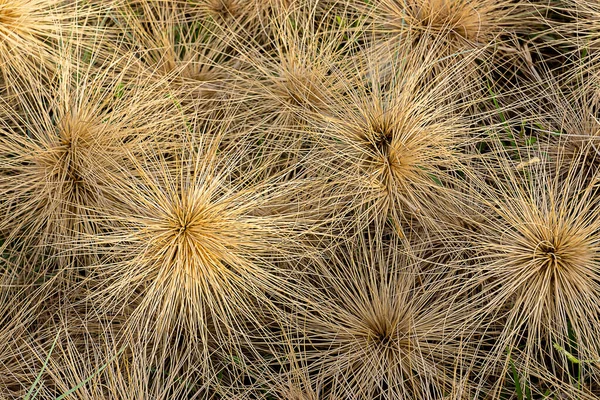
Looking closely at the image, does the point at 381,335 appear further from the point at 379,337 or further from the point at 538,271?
the point at 538,271

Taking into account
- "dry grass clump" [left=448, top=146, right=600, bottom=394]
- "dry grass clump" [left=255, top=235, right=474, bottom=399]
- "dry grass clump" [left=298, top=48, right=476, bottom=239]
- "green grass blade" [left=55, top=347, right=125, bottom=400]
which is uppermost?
"dry grass clump" [left=298, top=48, right=476, bottom=239]

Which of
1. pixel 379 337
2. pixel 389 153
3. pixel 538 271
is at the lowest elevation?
pixel 379 337

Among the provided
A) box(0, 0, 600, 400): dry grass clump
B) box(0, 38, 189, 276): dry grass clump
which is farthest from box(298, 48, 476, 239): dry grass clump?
box(0, 38, 189, 276): dry grass clump

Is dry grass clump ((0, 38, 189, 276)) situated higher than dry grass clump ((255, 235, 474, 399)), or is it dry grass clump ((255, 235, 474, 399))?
dry grass clump ((0, 38, 189, 276))

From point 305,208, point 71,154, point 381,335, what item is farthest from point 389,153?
point 71,154

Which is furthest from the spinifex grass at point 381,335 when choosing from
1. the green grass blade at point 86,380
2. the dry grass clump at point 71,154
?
the dry grass clump at point 71,154

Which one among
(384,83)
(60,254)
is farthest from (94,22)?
(384,83)

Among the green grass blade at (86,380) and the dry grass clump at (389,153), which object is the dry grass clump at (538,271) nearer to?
the dry grass clump at (389,153)

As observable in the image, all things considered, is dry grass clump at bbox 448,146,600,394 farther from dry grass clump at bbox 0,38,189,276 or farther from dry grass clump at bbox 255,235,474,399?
dry grass clump at bbox 0,38,189,276

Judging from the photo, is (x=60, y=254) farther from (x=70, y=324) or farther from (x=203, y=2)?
(x=203, y=2)
